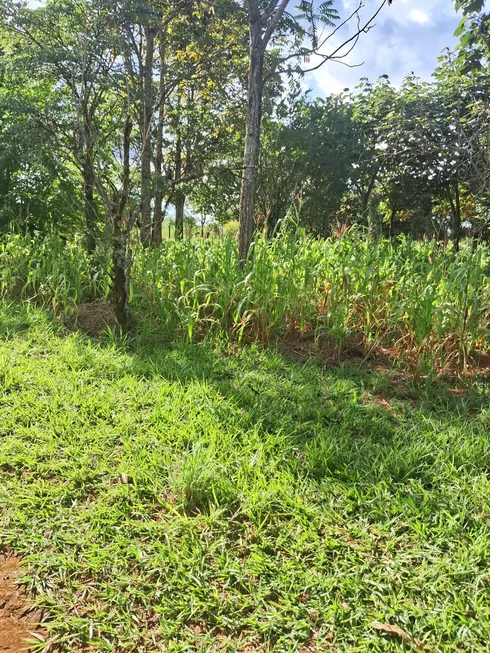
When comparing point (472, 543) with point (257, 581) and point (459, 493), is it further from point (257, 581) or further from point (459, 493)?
point (257, 581)

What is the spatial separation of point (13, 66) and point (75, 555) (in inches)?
209

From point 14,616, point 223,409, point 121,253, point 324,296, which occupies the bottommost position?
point 14,616

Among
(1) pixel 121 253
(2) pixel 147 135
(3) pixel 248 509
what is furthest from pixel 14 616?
(2) pixel 147 135

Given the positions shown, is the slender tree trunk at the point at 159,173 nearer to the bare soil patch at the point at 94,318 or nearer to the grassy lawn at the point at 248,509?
the bare soil patch at the point at 94,318

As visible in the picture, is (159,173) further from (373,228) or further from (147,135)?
(373,228)

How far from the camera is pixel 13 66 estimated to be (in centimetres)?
480

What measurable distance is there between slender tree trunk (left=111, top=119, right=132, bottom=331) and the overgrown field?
0.68 feet

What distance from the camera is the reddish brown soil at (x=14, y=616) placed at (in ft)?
4.12

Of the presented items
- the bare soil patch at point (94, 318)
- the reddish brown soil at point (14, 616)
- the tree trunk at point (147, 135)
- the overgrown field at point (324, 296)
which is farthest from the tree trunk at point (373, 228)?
the reddish brown soil at point (14, 616)

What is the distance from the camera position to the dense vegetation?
1.36 metres

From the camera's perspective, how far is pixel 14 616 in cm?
134

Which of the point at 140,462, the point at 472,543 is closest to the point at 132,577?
the point at 140,462

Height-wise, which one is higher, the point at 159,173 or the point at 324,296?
the point at 159,173

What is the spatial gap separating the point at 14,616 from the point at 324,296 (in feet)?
8.91
